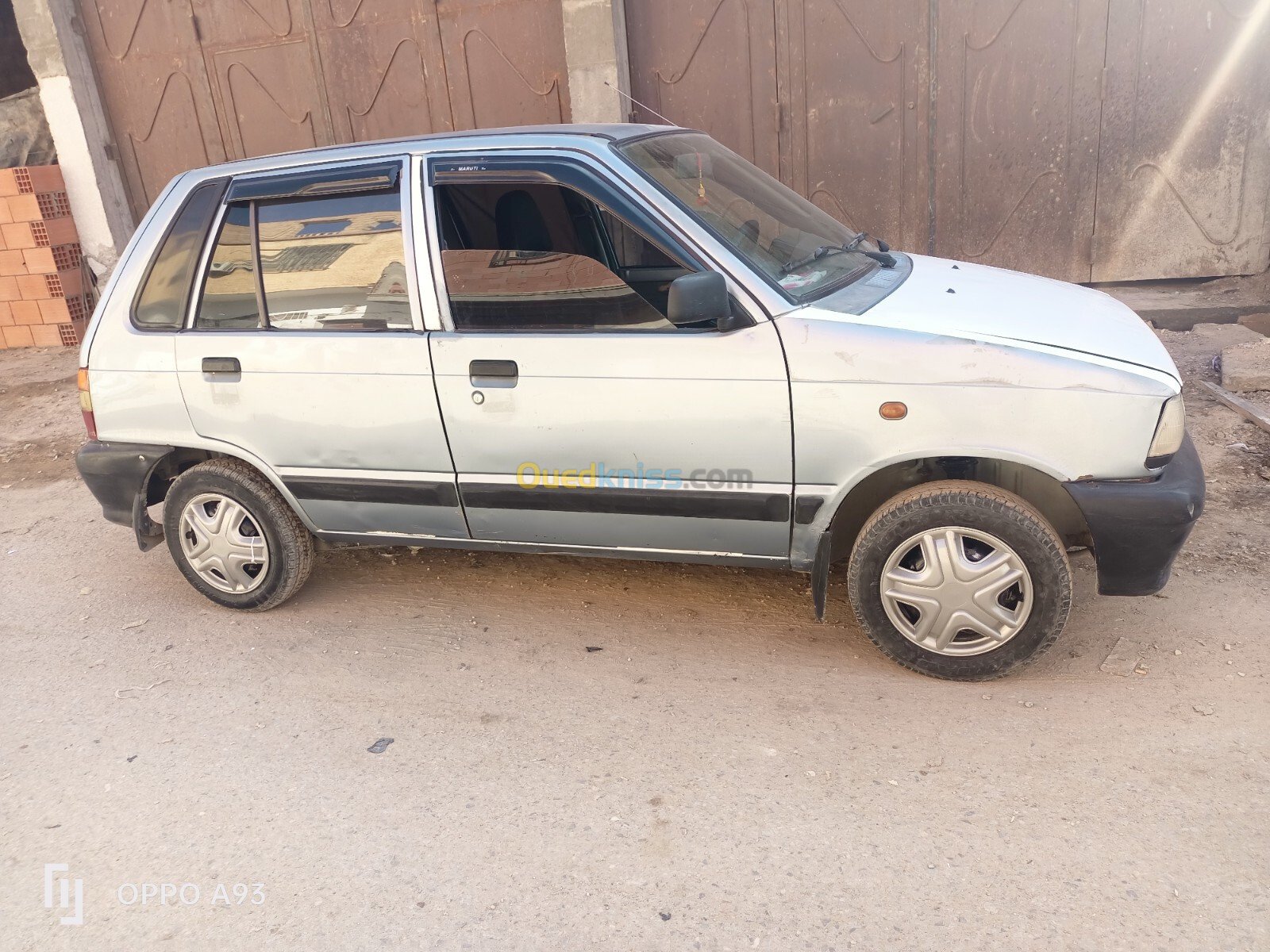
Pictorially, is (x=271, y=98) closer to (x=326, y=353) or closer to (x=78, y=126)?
(x=78, y=126)

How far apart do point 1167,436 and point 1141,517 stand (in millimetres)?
267

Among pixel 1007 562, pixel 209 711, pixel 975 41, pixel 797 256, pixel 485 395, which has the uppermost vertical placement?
pixel 975 41

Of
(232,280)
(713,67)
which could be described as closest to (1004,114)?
(713,67)

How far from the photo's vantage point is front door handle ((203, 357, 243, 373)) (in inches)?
143

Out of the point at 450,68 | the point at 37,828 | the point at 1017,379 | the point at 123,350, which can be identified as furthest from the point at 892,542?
the point at 450,68

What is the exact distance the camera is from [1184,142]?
680 centimetres

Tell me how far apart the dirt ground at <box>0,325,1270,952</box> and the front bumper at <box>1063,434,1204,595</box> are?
437 mm

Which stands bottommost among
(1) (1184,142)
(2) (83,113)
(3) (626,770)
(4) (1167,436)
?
(3) (626,770)

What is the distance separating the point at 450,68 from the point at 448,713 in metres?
6.43

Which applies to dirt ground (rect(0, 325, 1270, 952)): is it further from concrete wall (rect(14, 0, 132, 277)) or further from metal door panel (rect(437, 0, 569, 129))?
concrete wall (rect(14, 0, 132, 277))

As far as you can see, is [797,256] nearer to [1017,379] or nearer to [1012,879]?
[1017,379]

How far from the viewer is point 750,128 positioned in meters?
7.57

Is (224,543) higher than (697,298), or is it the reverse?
(697,298)

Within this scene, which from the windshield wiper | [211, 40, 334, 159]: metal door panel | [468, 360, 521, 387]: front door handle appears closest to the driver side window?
[468, 360, 521, 387]: front door handle
